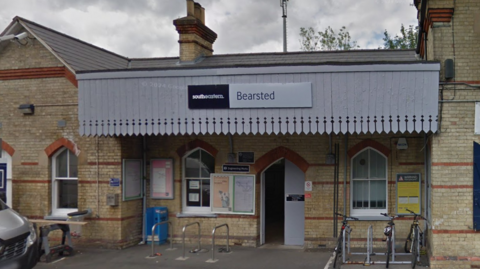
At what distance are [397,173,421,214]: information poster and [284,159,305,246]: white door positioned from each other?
7.95ft

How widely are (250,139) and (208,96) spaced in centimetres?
225

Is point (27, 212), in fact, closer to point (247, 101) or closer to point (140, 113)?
point (140, 113)

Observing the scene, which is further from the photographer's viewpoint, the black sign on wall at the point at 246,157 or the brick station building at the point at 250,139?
the black sign on wall at the point at 246,157

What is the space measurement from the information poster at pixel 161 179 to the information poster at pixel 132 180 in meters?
0.32

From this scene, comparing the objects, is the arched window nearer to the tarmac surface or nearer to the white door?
the tarmac surface

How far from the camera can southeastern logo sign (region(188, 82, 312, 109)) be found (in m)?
10.2

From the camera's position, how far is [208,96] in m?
10.6

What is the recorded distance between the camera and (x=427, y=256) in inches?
410

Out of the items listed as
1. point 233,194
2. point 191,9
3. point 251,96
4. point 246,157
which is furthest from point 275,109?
point 191,9

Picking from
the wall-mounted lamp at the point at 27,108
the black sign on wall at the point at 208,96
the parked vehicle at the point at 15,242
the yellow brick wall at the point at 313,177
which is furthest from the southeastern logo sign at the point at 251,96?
the wall-mounted lamp at the point at 27,108

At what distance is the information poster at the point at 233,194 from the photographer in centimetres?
1241

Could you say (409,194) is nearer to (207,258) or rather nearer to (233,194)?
(233,194)

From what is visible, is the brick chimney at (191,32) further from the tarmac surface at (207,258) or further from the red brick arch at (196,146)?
the tarmac surface at (207,258)

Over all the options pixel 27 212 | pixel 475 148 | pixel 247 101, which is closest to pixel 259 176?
pixel 247 101
